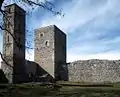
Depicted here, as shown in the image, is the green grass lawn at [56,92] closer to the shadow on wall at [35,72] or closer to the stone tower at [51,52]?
the shadow on wall at [35,72]

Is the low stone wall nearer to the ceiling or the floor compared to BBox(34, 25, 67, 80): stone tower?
nearer to the floor

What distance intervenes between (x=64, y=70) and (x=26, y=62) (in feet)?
18.1

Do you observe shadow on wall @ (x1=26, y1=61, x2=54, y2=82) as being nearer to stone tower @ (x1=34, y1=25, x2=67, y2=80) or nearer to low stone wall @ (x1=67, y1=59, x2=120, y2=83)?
stone tower @ (x1=34, y1=25, x2=67, y2=80)

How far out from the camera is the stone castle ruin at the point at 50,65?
36969 millimetres

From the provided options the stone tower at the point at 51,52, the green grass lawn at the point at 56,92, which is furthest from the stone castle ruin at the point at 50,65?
the green grass lawn at the point at 56,92

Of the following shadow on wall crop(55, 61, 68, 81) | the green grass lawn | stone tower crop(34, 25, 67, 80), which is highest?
stone tower crop(34, 25, 67, 80)

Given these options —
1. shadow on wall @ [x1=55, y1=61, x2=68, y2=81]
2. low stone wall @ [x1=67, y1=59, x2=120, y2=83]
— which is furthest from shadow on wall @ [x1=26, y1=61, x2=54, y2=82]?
low stone wall @ [x1=67, y1=59, x2=120, y2=83]

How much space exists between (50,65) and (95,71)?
6.54m

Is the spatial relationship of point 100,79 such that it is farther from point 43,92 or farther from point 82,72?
point 43,92

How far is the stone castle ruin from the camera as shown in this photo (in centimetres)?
3697

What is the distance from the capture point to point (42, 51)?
4159cm

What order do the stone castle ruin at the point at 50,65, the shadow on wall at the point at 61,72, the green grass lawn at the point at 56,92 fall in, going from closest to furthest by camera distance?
the green grass lawn at the point at 56,92 < the stone castle ruin at the point at 50,65 < the shadow on wall at the point at 61,72

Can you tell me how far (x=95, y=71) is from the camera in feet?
124

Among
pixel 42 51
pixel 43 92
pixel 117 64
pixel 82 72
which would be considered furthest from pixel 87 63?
pixel 43 92
